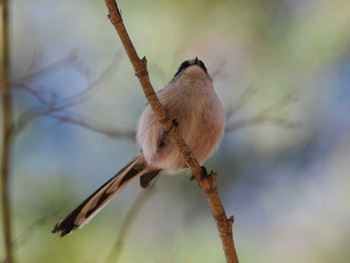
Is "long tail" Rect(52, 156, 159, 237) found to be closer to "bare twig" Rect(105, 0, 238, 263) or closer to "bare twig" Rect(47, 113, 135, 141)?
"bare twig" Rect(47, 113, 135, 141)

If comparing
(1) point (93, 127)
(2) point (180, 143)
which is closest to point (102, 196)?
(1) point (93, 127)

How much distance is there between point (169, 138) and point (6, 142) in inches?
23.1

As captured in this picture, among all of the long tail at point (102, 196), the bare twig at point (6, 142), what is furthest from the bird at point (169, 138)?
the bare twig at point (6, 142)

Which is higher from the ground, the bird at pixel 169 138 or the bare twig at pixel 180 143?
the bird at pixel 169 138

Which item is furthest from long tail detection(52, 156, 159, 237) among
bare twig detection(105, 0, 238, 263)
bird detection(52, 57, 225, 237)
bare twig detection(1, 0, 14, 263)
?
bare twig detection(105, 0, 238, 263)

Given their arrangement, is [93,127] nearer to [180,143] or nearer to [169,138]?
[169,138]

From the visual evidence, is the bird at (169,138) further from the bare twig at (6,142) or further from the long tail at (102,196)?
the bare twig at (6,142)

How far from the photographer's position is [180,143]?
1852 millimetres

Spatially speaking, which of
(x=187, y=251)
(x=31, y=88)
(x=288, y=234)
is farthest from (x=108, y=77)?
(x=288, y=234)

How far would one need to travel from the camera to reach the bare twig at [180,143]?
65.4 inches

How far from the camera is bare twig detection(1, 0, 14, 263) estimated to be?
184 centimetres

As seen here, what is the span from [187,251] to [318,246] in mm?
842

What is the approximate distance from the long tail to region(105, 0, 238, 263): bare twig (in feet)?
2.15

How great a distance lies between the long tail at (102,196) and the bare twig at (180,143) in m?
0.66
